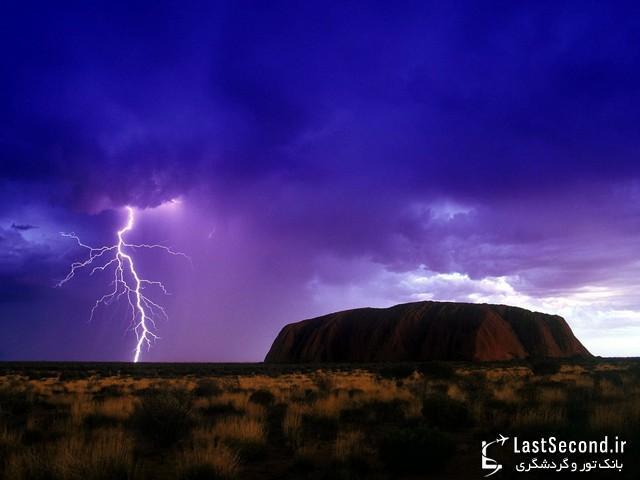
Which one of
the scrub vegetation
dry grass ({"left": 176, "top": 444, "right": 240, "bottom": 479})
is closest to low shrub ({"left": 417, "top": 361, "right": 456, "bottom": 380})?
the scrub vegetation

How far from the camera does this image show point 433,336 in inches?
3558

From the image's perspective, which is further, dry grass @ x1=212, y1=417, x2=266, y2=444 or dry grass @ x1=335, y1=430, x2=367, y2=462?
dry grass @ x1=212, y1=417, x2=266, y2=444

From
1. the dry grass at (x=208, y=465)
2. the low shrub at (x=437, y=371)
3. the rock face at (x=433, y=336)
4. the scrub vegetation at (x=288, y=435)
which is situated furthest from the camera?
the rock face at (x=433, y=336)

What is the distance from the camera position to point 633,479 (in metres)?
6.29

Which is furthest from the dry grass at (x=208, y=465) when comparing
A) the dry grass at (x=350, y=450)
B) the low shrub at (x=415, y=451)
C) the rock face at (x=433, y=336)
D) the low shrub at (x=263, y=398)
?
the rock face at (x=433, y=336)

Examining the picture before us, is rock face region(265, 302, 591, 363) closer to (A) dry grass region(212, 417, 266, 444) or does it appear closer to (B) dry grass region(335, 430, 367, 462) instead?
(A) dry grass region(212, 417, 266, 444)

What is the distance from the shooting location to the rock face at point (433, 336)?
85.9m

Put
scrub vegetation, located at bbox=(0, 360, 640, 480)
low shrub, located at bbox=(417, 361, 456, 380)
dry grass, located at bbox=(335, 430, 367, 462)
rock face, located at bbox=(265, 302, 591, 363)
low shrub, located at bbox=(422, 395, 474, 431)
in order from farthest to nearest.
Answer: rock face, located at bbox=(265, 302, 591, 363) → low shrub, located at bbox=(417, 361, 456, 380) → low shrub, located at bbox=(422, 395, 474, 431) → dry grass, located at bbox=(335, 430, 367, 462) → scrub vegetation, located at bbox=(0, 360, 640, 480)

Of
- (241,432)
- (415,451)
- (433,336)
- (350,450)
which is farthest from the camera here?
(433,336)

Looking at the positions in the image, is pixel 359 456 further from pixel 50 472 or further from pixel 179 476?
pixel 50 472

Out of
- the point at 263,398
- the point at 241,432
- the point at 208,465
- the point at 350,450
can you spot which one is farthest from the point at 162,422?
the point at 263,398

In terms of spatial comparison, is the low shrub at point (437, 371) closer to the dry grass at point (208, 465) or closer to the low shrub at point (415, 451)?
the low shrub at point (415, 451)

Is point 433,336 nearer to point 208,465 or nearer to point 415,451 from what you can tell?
point 415,451

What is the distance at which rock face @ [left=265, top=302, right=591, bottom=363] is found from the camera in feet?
282
